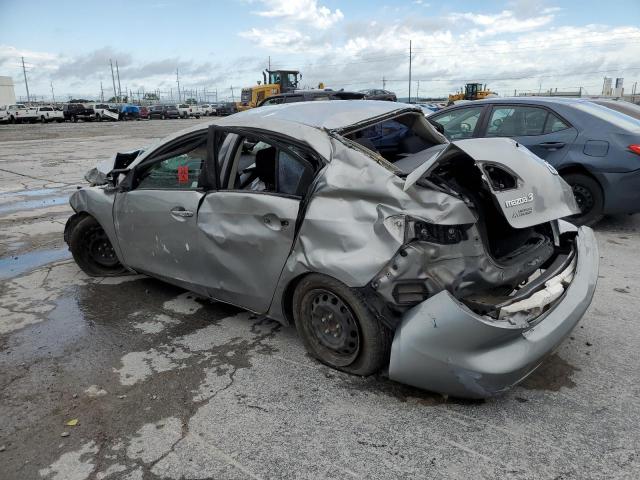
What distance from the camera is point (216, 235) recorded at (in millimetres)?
3516

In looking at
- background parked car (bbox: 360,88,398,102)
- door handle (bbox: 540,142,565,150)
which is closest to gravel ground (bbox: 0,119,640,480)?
door handle (bbox: 540,142,565,150)

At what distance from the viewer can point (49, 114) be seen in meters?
43.8

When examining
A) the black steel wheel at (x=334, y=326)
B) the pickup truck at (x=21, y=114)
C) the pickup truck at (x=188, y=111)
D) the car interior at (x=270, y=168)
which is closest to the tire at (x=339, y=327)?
the black steel wheel at (x=334, y=326)

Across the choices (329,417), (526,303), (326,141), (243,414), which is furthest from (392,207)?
(243,414)

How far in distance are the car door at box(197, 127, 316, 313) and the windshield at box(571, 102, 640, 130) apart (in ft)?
14.2

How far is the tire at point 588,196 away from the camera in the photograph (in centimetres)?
593

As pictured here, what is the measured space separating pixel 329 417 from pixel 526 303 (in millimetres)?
1211

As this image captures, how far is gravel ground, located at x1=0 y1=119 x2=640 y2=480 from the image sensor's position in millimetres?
2387

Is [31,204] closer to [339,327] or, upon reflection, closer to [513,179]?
[339,327]

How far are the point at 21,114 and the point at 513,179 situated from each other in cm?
4804

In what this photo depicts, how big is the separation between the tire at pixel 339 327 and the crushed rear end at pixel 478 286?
0.13m

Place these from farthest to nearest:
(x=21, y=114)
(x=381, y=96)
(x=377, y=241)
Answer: (x=21, y=114), (x=381, y=96), (x=377, y=241)

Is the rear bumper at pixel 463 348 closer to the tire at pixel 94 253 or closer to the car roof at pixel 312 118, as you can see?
the car roof at pixel 312 118

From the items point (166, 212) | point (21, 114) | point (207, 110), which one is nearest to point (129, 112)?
point (21, 114)
